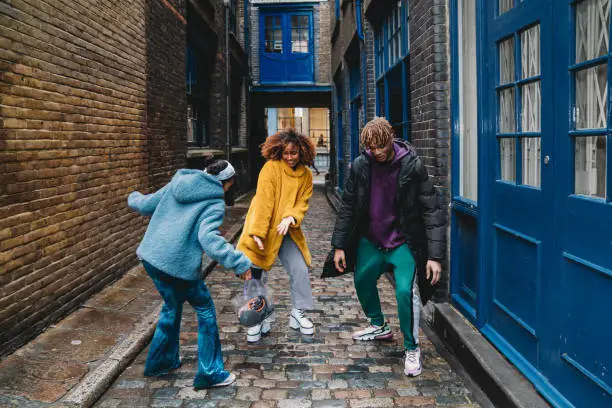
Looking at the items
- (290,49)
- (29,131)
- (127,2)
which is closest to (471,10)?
(29,131)

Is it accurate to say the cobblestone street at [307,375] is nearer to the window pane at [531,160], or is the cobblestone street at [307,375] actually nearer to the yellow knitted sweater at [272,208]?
the yellow knitted sweater at [272,208]

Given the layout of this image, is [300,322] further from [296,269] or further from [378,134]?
[378,134]

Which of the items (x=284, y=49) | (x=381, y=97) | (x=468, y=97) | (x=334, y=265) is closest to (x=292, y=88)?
(x=284, y=49)

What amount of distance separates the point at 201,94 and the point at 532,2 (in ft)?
33.7

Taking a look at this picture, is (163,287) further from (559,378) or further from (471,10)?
(471,10)

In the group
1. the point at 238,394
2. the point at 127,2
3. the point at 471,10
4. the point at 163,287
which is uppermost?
the point at 127,2

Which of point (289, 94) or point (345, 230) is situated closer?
point (345, 230)

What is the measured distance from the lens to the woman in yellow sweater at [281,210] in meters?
4.46

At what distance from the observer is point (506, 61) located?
12.3ft

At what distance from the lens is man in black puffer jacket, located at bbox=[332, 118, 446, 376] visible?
377 centimetres

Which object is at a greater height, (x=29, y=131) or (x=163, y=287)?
(x=29, y=131)

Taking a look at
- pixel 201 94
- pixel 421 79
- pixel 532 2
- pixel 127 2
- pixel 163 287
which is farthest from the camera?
pixel 201 94

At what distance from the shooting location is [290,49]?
20641 millimetres

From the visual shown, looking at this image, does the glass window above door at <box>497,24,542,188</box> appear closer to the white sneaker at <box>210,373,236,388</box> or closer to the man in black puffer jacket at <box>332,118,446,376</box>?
the man in black puffer jacket at <box>332,118,446,376</box>
